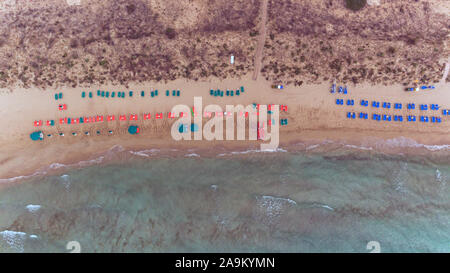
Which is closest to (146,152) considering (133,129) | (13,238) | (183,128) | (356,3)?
(133,129)

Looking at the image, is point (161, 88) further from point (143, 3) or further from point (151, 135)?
point (143, 3)

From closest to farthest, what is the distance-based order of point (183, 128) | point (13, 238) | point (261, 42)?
point (13, 238), point (183, 128), point (261, 42)

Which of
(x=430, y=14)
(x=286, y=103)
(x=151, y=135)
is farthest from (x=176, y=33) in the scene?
(x=430, y=14)

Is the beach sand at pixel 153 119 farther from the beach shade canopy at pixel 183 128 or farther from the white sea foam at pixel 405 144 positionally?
the beach shade canopy at pixel 183 128

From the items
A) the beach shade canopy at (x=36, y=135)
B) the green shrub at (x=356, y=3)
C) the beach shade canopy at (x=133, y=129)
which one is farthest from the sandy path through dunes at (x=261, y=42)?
the beach shade canopy at (x=36, y=135)

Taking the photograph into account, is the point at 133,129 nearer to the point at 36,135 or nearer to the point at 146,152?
the point at 146,152

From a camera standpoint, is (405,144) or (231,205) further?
(405,144)
